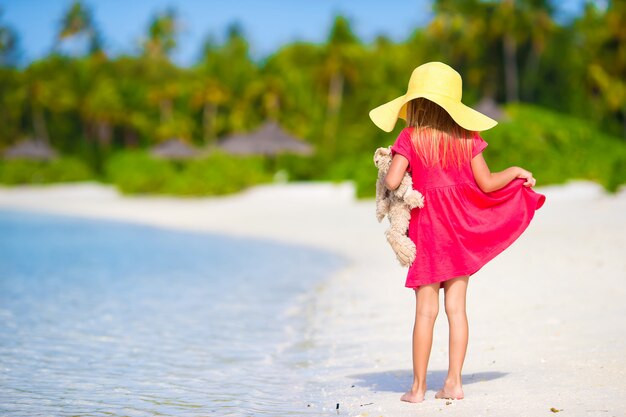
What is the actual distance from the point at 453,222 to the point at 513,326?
223 centimetres

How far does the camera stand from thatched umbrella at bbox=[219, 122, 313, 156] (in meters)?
33.0

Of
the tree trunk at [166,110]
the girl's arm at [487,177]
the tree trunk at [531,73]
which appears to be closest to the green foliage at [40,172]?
the tree trunk at [166,110]

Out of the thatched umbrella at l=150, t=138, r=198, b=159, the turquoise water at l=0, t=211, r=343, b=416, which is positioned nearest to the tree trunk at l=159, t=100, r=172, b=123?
the thatched umbrella at l=150, t=138, r=198, b=159

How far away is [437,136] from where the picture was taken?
167 inches

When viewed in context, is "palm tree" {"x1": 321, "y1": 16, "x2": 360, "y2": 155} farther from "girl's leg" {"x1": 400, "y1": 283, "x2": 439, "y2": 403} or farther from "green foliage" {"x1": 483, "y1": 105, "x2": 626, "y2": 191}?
"girl's leg" {"x1": 400, "y1": 283, "x2": 439, "y2": 403}

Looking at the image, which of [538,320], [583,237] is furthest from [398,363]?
[583,237]

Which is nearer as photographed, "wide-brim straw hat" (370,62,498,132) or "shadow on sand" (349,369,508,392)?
"wide-brim straw hat" (370,62,498,132)

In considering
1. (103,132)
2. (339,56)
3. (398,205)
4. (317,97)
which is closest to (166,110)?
(103,132)

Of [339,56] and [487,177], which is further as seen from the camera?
[339,56]

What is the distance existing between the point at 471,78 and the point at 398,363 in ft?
128

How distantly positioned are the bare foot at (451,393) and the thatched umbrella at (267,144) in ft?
94.6

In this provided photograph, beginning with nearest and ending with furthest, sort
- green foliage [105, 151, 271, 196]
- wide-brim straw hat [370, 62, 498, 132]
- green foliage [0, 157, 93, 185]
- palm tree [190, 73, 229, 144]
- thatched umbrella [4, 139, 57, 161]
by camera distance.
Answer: wide-brim straw hat [370, 62, 498, 132]
green foliage [105, 151, 271, 196]
green foliage [0, 157, 93, 185]
thatched umbrella [4, 139, 57, 161]
palm tree [190, 73, 229, 144]

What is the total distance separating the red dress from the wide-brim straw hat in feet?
0.40

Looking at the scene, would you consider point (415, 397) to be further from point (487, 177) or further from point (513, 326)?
point (513, 326)
